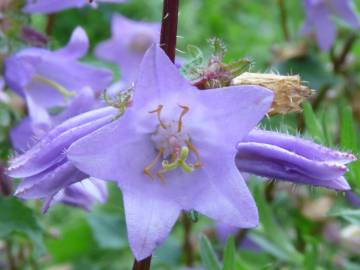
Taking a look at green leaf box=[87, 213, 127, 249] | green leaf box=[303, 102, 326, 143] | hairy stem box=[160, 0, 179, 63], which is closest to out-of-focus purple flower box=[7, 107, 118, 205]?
hairy stem box=[160, 0, 179, 63]

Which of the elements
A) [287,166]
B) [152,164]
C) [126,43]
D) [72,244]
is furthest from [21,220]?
[126,43]

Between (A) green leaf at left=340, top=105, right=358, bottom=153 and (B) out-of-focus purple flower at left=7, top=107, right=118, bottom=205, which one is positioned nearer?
(B) out-of-focus purple flower at left=7, top=107, right=118, bottom=205

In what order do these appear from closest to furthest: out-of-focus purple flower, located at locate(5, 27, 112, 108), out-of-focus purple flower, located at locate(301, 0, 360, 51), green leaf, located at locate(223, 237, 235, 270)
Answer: green leaf, located at locate(223, 237, 235, 270), out-of-focus purple flower, located at locate(5, 27, 112, 108), out-of-focus purple flower, located at locate(301, 0, 360, 51)

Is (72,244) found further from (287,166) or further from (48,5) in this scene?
(287,166)

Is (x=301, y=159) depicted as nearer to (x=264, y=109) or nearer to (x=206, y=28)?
(x=264, y=109)

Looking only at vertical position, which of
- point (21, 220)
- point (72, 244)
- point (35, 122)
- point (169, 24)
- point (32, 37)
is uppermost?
point (169, 24)

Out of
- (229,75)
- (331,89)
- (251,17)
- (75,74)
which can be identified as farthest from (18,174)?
(251,17)

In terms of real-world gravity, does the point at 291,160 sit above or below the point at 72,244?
above

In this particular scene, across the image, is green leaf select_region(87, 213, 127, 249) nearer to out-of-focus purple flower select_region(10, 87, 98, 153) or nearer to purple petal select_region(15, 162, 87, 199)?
out-of-focus purple flower select_region(10, 87, 98, 153)
